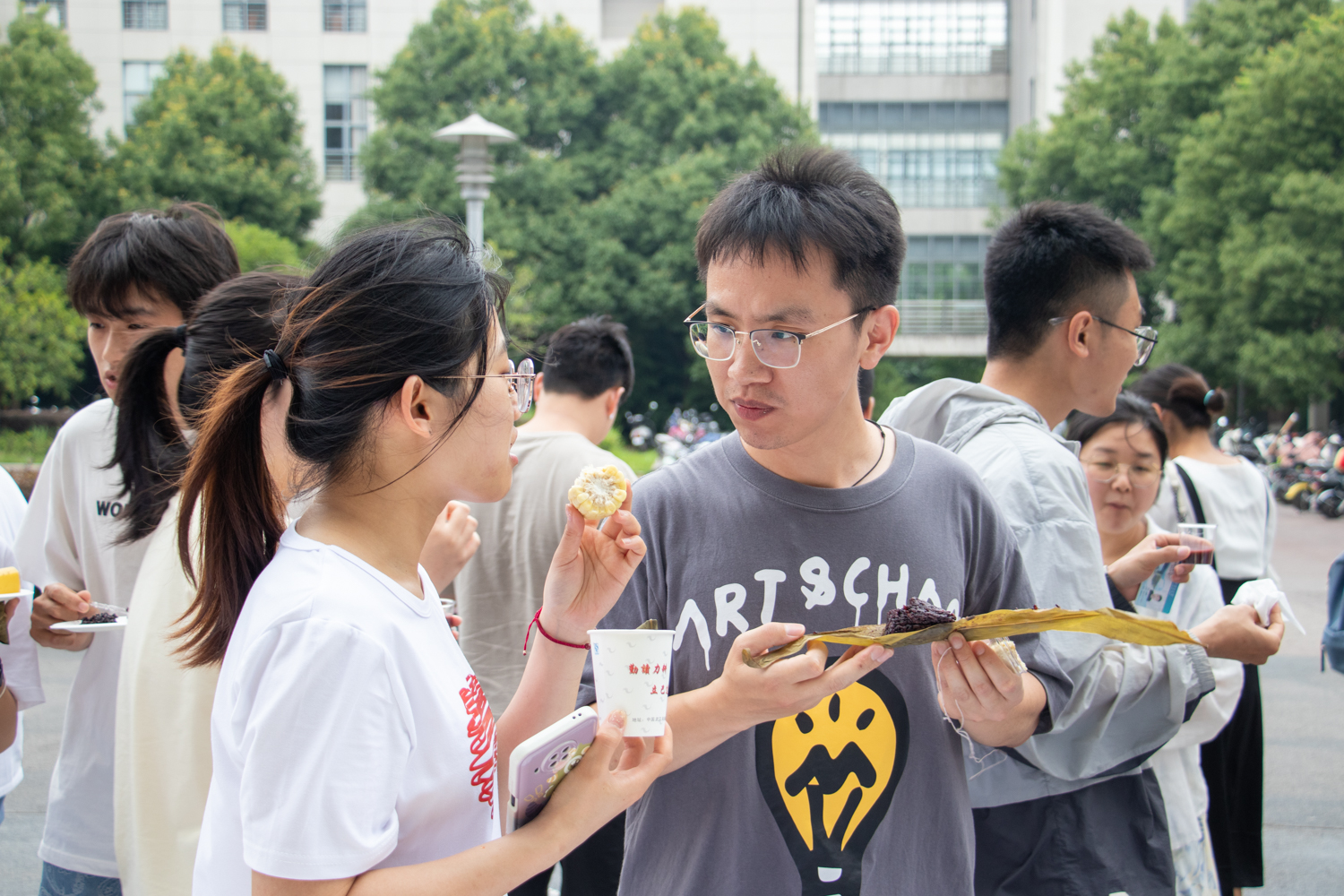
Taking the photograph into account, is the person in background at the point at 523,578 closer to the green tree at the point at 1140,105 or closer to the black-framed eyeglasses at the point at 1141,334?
the black-framed eyeglasses at the point at 1141,334

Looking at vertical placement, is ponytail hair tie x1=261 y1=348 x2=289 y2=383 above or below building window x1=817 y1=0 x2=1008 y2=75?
below

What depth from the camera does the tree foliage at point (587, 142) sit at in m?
25.1

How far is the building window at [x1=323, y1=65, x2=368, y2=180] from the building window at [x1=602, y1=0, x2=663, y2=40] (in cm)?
812

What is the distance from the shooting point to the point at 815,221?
1.83 m

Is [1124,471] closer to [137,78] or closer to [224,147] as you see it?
[224,147]

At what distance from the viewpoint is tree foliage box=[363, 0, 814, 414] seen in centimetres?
2506

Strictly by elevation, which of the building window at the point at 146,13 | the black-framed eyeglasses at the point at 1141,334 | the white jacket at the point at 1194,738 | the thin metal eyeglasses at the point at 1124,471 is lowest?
the white jacket at the point at 1194,738

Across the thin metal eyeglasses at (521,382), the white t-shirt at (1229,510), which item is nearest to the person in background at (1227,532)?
the white t-shirt at (1229,510)

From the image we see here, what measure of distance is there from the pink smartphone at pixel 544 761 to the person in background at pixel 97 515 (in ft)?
4.94

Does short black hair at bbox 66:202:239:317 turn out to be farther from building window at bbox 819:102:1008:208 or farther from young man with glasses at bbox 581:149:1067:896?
building window at bbox 819:102:1008:208

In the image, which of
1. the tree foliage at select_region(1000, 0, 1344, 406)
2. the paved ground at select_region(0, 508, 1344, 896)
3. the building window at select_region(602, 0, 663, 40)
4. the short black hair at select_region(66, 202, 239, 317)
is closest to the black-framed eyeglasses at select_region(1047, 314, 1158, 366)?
the short black hair at select_region(66, 202, 239, 317)

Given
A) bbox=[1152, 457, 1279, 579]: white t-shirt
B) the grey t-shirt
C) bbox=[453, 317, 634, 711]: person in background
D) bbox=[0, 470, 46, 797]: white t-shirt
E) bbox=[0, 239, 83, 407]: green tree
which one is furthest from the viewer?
bbox=[0, 239, 83, 407]: green tree

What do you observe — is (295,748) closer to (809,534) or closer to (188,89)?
(809,534)

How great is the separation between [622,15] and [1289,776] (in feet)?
109
